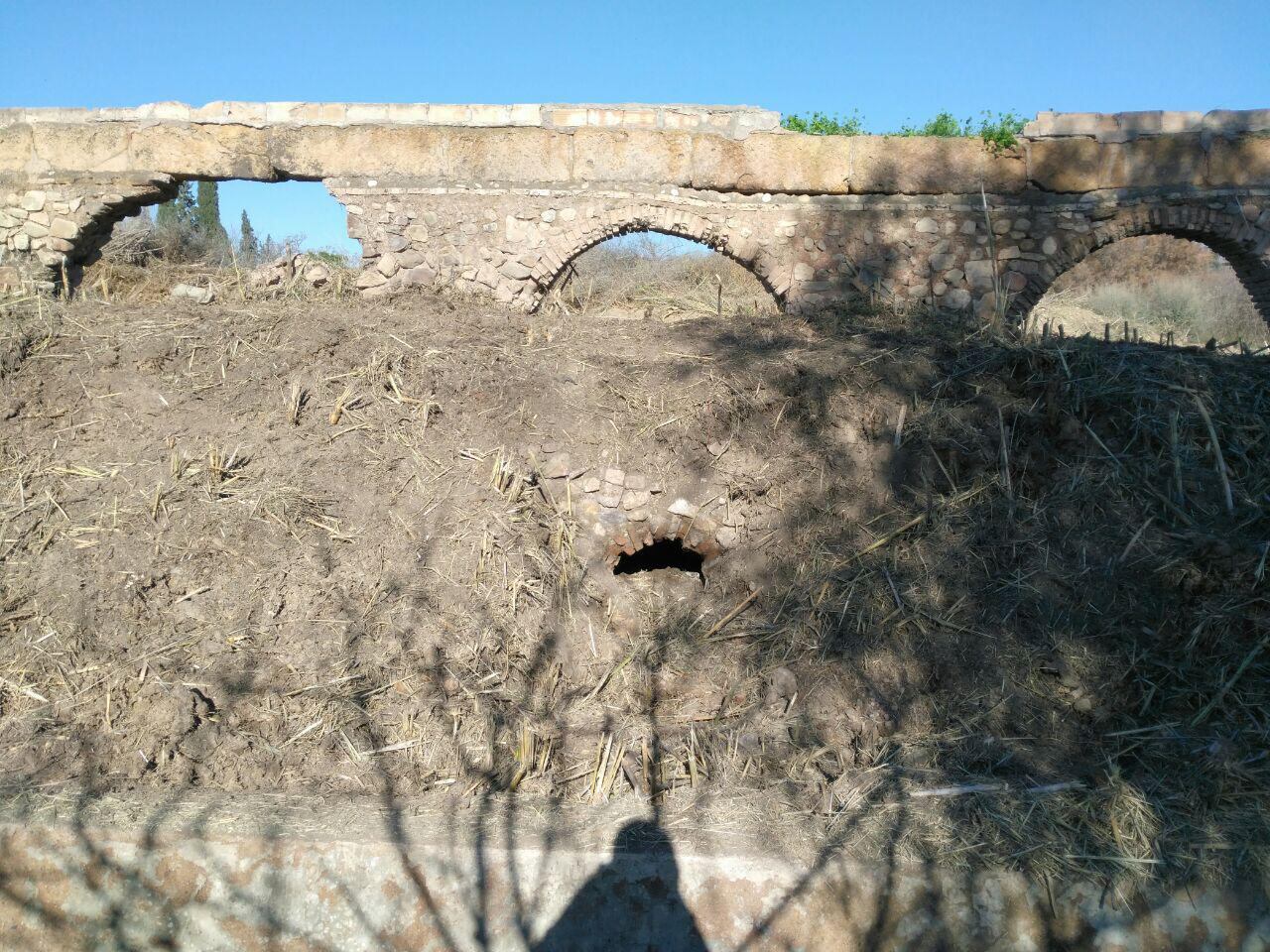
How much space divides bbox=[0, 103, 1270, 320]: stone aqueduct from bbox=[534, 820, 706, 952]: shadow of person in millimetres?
5649

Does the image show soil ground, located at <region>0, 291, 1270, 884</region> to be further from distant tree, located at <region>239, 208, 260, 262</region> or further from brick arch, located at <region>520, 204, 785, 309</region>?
distant tree, located at <region>239, 208, 260, 262</region>

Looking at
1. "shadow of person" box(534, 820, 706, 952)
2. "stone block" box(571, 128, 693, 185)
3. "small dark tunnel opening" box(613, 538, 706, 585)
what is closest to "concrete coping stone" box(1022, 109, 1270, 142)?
"stone block" box(571, 128, 693, 185)

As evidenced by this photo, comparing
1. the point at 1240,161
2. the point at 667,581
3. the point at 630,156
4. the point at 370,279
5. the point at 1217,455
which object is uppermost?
the point at 630,156

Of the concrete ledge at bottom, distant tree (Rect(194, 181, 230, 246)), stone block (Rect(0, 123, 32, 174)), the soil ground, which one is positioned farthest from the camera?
distant tree (Rect(194, 181, 230, 246))

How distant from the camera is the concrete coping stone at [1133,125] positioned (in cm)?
783

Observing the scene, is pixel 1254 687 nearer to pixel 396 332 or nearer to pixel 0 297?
pixel 396 332

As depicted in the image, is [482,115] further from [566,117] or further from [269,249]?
[269,249]

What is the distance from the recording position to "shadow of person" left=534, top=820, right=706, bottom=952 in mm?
3238

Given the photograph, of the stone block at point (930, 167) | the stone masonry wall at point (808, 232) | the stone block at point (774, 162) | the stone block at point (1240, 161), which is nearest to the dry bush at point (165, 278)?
the stone masonry wall at point (808, 232)

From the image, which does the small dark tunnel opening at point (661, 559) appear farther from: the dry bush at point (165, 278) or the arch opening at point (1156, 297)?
the arch opening at point (1156, 297)

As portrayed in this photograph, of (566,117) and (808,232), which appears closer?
(566,117)

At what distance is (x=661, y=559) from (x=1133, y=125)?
5783 millimetres

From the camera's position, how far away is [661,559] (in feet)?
18.3

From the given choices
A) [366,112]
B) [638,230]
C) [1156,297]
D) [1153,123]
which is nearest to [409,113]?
[366,112]
